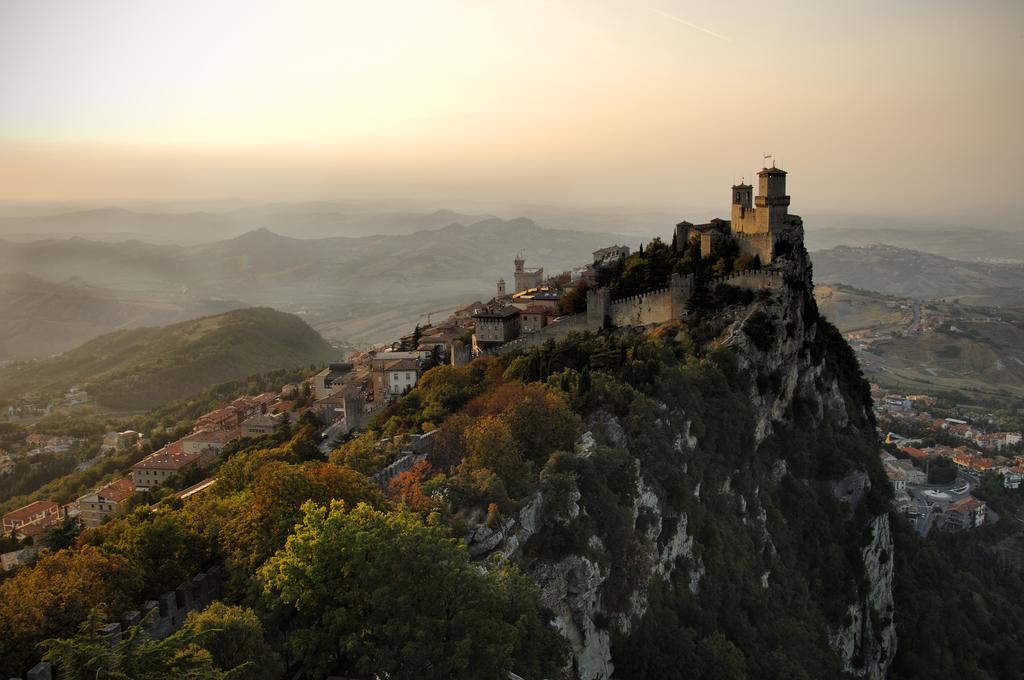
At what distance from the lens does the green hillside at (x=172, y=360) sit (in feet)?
376

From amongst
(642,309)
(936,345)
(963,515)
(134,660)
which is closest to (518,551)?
(134,660)

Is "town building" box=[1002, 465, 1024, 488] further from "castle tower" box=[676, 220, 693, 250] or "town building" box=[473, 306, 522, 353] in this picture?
"town building" box=[473, 306, 522, 353]

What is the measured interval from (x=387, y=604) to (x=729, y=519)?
911 inches

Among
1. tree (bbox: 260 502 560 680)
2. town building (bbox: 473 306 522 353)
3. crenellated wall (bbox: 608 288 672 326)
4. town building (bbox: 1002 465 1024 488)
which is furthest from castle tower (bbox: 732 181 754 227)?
town building (bbox: 1002 465 1024 488)

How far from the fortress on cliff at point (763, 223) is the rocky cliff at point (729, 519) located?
1.48 meters

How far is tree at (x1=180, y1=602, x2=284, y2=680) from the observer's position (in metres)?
15.1

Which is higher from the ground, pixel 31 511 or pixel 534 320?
pixel 534 320

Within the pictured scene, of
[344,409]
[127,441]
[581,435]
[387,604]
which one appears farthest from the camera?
[127,441]

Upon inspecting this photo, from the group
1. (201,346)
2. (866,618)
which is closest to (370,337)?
(201,346)

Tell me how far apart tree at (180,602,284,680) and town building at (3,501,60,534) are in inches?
1583

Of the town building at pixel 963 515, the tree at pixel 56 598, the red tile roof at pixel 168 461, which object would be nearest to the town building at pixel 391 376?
the red tile roof at pixel 168 461

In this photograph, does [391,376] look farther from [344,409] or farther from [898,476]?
[898,476]

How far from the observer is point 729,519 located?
35875 mm

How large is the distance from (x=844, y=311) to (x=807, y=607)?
164 m
